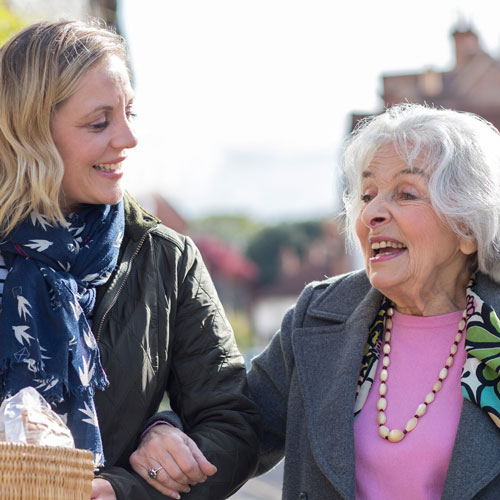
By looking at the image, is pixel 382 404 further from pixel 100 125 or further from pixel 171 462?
pixel 100 125

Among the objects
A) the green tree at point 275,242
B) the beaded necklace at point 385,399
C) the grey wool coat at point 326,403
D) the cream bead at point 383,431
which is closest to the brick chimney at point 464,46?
the grey wool coat at point 326,403

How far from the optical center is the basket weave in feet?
7.82

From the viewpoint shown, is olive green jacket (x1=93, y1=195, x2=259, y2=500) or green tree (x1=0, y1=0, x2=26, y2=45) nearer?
olive green jacket (x1=93, y1=195, x2=259, y2=500)

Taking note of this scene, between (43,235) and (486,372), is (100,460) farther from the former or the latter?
(486,372)

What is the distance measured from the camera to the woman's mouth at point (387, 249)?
3.48m

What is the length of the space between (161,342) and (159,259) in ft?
0.95

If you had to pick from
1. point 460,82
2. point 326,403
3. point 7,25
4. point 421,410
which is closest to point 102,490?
point 326,403

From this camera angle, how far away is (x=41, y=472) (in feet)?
7.91

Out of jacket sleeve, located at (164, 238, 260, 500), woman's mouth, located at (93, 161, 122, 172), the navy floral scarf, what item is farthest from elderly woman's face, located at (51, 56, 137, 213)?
jacket sleeve, located at (164, 238, 260, 500)

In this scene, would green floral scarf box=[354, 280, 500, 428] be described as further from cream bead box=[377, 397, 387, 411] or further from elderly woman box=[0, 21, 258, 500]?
elderly woman box=[0, 21, 258, 500]

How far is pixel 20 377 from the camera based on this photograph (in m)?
2.97

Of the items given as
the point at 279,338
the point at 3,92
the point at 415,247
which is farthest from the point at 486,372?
the point at 3,92

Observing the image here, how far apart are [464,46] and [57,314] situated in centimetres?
2752

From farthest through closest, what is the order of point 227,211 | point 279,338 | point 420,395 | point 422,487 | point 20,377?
point 227,211
point 279,338
point 420,395
point 422,487
point 20,377
